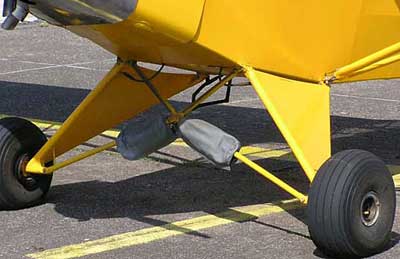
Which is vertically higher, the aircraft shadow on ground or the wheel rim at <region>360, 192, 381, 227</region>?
the wheel rim at <region>360, 192, 381, 227</region>

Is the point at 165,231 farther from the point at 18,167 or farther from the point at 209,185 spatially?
the point at 209,185

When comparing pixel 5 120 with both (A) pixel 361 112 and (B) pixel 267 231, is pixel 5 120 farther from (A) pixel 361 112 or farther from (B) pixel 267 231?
(A) pixel 361 112

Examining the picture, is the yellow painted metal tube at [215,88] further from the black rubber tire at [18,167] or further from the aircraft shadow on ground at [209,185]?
the black rubber tire at [18,167]

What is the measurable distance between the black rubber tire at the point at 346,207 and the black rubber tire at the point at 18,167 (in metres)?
1.94

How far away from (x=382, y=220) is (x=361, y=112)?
15.2 ft

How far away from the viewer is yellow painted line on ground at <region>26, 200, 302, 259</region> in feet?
17.9

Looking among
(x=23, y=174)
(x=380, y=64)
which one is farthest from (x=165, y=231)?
(x=380, y=64)

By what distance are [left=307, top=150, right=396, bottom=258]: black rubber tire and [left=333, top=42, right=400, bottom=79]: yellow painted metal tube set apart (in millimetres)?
813

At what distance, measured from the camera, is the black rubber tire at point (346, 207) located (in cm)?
521

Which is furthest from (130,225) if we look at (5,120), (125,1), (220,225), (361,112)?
(361,112)

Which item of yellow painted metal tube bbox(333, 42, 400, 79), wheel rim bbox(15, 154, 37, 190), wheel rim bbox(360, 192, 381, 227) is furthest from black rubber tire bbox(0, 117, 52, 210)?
wheel rim bbox(360, 192, 381, 227)

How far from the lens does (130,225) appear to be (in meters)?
5.98

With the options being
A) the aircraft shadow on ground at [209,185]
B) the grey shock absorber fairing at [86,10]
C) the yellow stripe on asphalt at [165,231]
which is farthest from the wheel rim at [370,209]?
the grey shock absorber fairing at [86,10]

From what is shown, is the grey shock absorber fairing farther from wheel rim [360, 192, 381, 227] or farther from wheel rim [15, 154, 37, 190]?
wheel rim [360, 192, 381, 227]
